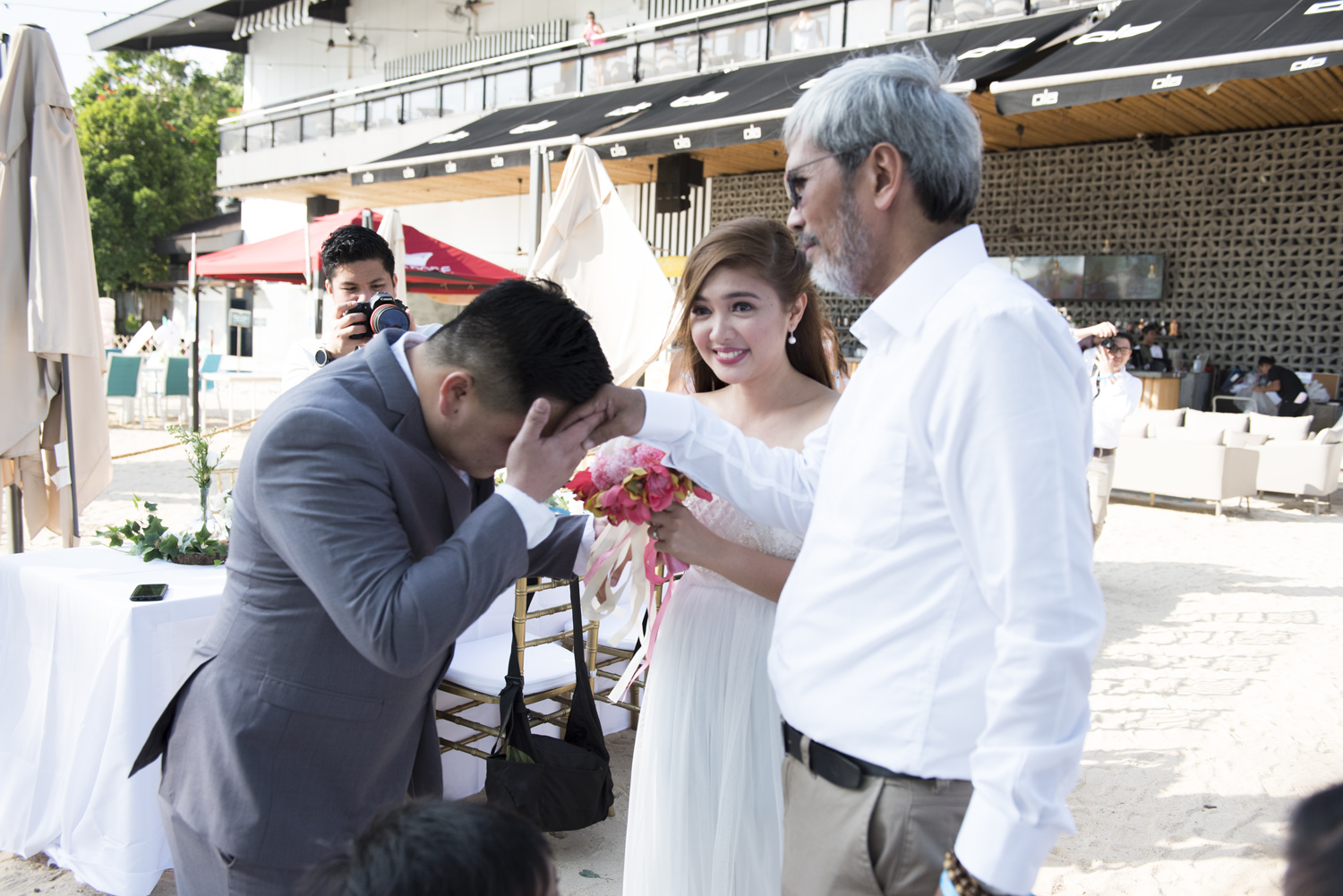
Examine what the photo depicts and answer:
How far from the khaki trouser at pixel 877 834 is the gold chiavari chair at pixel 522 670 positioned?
1.95 meters

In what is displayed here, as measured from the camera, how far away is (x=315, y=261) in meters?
8.80

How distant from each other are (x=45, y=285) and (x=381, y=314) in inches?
86.2

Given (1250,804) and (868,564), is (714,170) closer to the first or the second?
(1250,804)

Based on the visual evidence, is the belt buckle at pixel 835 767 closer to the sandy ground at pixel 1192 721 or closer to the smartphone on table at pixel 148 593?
the sandy ground at pixel 1192 721

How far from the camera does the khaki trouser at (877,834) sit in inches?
47.3

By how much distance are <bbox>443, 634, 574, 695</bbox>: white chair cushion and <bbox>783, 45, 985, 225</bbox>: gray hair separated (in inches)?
94.4

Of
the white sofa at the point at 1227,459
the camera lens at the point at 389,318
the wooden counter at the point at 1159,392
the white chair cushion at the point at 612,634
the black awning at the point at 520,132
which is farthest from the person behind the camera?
the wooden counter at the point at 1159,392

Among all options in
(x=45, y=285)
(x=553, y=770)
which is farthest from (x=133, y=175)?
(x=553, y=770)

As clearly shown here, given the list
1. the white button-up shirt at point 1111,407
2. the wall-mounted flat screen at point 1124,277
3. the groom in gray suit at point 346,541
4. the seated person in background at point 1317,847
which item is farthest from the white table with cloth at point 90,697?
the wall-mounted flat screen at point 1124,277

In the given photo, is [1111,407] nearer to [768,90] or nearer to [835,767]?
[768,90]

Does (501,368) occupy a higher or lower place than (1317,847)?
higher

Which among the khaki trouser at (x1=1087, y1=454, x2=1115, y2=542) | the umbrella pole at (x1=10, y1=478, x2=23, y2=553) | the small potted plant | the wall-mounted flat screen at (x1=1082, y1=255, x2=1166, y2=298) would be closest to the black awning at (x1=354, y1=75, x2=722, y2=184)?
the wall-mounted flat screen at (x1=1082, y1=255, x2=1166, y2=298)

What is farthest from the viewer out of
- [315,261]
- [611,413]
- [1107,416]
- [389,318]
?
[315,261]

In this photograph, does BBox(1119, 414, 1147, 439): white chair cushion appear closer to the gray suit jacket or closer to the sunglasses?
the sunglasses
